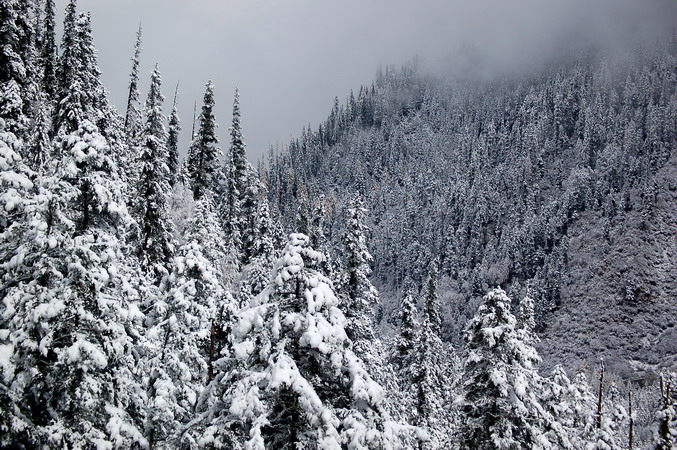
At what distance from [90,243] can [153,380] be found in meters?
5.06

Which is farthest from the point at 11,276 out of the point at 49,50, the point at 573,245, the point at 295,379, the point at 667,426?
the point at 573,245

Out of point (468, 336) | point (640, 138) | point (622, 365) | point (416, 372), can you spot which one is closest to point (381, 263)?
point (622, 365)

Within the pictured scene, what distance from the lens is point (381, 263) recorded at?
18225cm

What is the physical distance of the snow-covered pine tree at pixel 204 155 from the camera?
3338 centimetres

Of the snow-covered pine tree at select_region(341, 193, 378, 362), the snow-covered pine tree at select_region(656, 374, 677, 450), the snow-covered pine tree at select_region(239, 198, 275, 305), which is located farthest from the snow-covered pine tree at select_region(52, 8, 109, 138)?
the snow-covered pine tree at select_region(656, 374, 677, 450)

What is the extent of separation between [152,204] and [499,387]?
19.2 m

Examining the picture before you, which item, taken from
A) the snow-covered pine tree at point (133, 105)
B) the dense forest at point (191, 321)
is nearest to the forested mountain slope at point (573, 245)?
the snow-covered pine tree at point (133, 105)

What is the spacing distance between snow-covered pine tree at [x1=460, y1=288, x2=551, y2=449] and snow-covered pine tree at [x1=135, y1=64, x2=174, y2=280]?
52.7 ft

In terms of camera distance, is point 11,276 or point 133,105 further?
point 133,105

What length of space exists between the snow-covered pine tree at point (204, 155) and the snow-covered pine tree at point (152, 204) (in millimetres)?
6937

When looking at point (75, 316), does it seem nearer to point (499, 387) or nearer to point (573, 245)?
point (499, 387)

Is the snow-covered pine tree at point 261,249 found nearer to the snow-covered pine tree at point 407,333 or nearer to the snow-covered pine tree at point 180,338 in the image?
the snow-covered pine tree at point 407,333

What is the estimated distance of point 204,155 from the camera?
112ft

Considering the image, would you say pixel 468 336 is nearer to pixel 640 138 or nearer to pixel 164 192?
pixel 164 192
